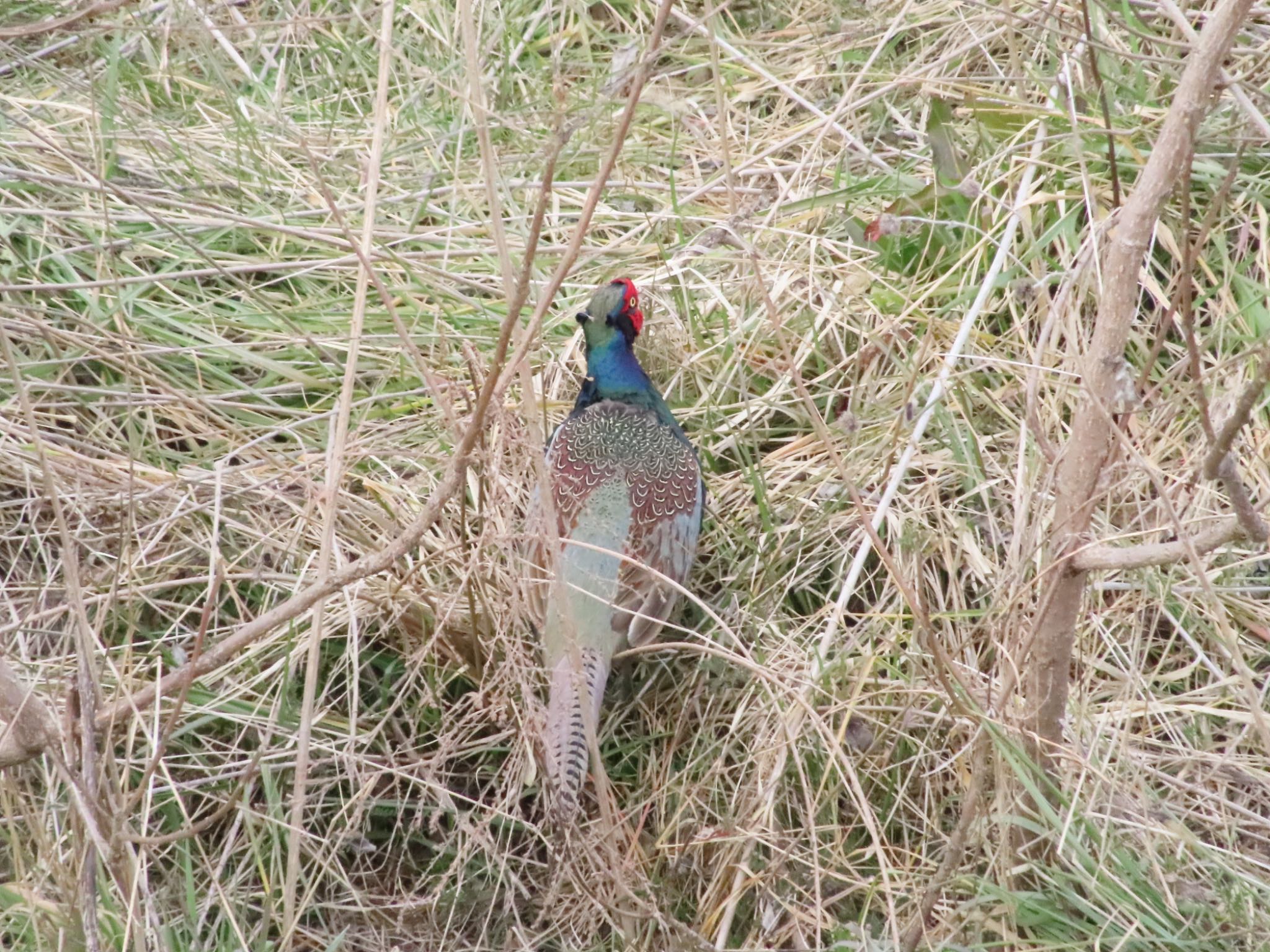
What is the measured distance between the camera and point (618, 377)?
3922mm

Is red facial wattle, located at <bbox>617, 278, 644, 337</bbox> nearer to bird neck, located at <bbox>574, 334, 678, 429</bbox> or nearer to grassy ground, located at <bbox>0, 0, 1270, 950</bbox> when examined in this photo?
bird neck, located at <bbox>574, 334, 678, 429</bbox>

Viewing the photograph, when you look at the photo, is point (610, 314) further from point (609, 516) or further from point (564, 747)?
point (564, 747)

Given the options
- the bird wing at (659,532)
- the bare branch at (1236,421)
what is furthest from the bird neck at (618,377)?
the bare branch at (1236,421)

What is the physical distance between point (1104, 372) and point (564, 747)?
1.38 m

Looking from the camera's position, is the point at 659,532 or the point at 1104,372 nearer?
the point at 1104,372

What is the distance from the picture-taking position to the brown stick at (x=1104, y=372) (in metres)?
2.12

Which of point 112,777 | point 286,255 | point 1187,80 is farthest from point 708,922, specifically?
point 286,255

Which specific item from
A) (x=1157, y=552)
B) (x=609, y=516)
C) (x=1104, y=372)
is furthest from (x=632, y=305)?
(x=1157, y=552)

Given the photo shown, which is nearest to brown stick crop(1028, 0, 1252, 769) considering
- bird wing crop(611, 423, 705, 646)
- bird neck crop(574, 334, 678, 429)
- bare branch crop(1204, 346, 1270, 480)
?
bare branch crop(1204, 346, 1270, 480)

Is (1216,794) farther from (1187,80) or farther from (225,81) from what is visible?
(225,81)

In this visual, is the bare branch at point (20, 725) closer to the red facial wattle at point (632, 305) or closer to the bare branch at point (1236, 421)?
the bare branch at point (1236, 421)

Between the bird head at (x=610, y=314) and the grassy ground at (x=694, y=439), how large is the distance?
0.93ft

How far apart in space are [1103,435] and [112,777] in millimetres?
1624

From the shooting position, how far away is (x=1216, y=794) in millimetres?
2859
